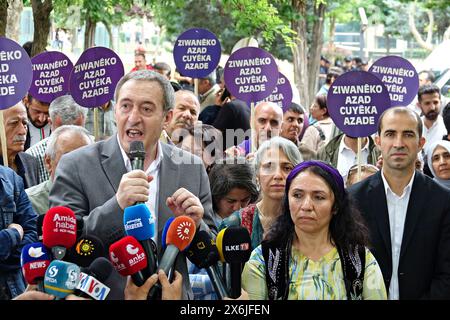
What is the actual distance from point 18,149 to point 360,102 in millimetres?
3090

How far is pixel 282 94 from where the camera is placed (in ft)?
38.8

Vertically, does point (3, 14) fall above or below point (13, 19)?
above

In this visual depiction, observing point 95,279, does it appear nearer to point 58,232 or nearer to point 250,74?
point 58,232

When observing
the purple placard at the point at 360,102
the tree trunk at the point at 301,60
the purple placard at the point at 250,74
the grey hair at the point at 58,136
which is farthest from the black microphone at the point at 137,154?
the tree trunk at the point at 301,60

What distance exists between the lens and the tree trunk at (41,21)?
512 inches

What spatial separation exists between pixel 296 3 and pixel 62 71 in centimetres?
984

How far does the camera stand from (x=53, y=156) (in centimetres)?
736

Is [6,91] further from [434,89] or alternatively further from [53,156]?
[434,89]

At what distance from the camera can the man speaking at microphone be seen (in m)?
4.80

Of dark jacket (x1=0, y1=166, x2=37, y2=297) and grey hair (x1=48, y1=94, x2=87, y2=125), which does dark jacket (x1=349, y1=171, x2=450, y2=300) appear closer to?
dark jacket (x1=0, y1=166, x2=37, y2=297)

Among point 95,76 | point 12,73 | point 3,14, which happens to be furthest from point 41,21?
point 12,73

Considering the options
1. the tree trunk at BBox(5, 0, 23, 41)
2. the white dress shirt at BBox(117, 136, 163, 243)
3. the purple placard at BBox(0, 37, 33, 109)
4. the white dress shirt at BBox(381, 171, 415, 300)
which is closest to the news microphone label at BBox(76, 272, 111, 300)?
the white dress shirt at BBox(117, 136, 163, 243)

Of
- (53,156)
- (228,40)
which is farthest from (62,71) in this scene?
(228,40)

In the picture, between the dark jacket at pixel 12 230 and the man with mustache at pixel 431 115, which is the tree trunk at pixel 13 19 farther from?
the dark jacket at pixel 12 230
